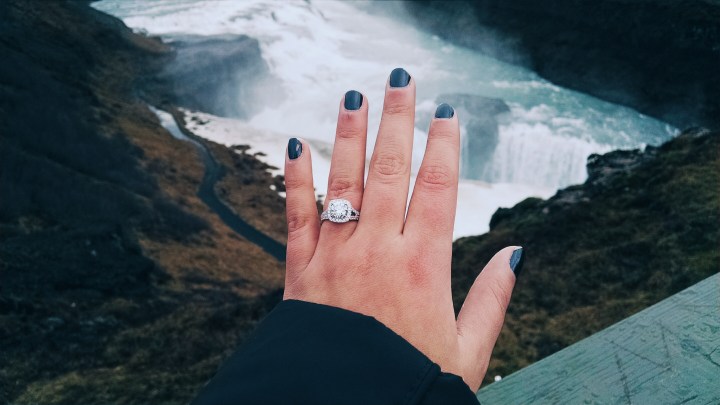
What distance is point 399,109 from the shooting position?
2.04 meters

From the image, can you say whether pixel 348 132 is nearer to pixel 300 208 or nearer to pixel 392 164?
pixel 392 164

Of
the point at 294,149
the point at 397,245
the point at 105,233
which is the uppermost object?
the point at 294,149

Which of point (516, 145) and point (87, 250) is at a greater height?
point (516, 145)

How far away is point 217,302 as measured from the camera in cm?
1920

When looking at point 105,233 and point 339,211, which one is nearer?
point 339,211

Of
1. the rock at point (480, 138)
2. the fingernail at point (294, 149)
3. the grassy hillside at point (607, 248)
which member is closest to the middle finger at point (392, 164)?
the fingernail at point (294, 149)

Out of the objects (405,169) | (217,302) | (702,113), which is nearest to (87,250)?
(217,302)

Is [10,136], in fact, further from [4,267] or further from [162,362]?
[162,362]

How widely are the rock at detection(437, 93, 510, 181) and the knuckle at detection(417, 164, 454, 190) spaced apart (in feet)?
132

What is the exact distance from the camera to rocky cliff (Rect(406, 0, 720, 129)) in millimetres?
39969

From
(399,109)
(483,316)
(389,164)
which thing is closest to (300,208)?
(389,164)

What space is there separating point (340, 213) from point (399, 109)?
479 mm

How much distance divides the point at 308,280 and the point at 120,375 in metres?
9.27

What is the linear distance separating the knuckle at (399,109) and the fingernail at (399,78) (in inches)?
3.2
